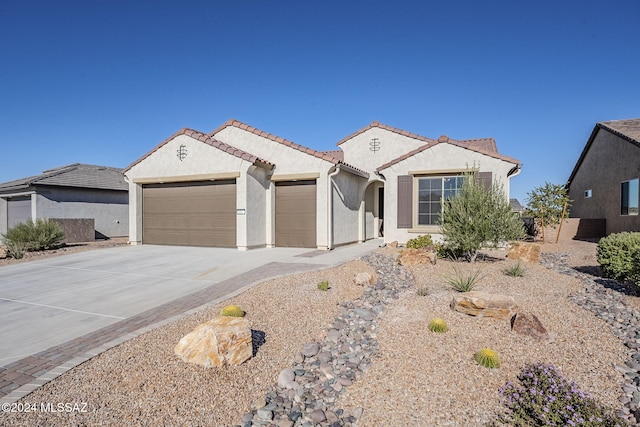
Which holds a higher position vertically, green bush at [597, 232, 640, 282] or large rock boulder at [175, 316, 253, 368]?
green bush at [597, 232, 640, 282]

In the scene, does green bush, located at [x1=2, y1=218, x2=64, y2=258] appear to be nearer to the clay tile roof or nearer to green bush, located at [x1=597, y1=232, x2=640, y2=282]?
the clay tile roof

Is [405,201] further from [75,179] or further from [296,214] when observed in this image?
[75,179]

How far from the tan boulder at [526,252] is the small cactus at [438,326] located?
19.7 ft

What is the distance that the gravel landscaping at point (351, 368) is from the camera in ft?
10.3

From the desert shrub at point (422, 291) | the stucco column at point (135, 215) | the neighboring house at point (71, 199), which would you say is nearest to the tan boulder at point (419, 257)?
the desert shrub at point (422, 291)

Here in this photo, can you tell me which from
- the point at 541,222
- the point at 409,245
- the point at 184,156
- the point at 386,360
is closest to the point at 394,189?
the point at 409,245

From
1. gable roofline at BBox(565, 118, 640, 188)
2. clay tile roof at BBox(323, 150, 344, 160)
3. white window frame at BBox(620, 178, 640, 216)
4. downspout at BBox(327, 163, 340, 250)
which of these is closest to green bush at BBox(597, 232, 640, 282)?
downspout at BBox(327, 163, 340, 250)

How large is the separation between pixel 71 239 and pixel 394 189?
16.1 meters

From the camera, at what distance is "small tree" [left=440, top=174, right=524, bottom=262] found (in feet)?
28.8

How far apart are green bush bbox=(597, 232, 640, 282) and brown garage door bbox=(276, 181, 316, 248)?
8816 millimetres

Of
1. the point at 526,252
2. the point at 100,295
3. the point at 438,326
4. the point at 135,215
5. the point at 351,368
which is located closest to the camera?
the point at 351,368

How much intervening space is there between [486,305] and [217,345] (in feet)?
12.3

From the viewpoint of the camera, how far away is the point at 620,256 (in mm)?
7160

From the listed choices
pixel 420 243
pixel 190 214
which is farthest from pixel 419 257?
pixel 190 214
